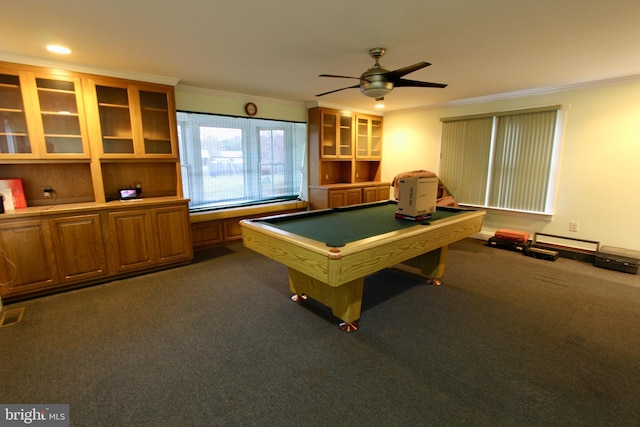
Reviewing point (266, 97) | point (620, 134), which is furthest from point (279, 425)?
point (620, 134)

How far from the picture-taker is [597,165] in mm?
3908

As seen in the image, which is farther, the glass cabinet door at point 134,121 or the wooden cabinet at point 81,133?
the glass cabinet door at point 134,121

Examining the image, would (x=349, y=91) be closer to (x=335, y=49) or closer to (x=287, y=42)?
(x=335, y=49)

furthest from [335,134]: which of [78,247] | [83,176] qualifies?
[78,247]

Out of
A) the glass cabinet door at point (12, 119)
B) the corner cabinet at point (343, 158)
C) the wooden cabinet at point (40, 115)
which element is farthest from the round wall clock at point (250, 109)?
the glass cabinet door at point (12, 119)

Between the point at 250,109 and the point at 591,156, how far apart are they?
5.02 m

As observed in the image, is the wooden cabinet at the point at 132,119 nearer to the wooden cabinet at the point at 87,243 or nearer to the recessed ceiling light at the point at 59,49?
the recessed ceiling light at the point at 59,49

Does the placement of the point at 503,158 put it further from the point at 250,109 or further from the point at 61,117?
the point at 61,117

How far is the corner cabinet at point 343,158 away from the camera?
209 inches

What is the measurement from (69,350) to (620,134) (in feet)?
20.6

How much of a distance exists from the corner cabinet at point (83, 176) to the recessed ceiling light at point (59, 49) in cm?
36

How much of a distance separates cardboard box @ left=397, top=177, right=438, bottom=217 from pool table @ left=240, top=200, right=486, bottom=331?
0.37 feet

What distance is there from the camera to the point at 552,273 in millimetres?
3541

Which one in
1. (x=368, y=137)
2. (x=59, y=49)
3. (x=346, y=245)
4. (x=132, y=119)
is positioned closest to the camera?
(x=346, y=245)
